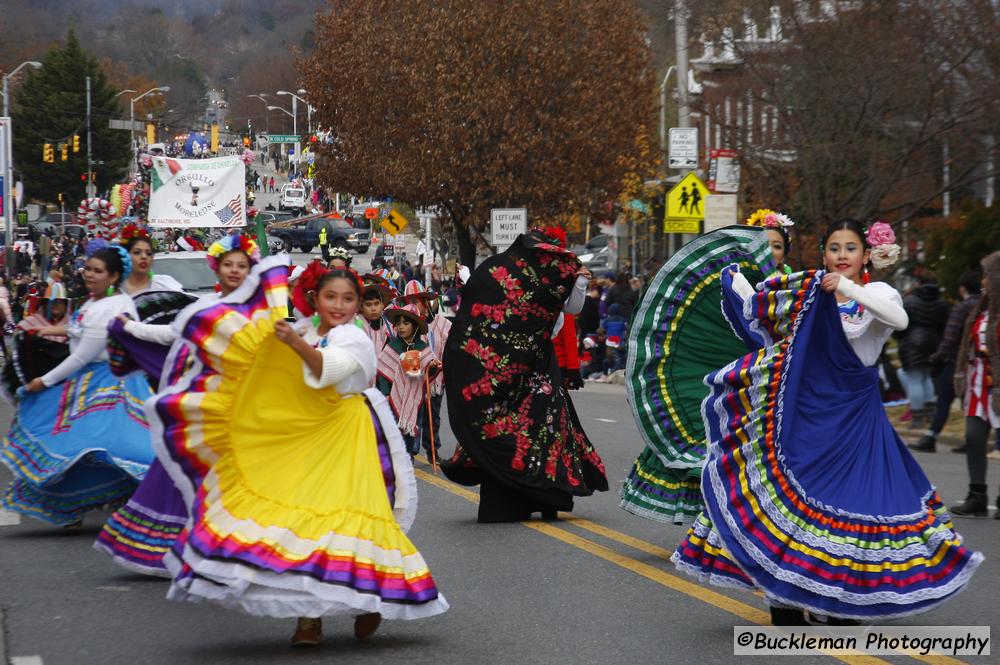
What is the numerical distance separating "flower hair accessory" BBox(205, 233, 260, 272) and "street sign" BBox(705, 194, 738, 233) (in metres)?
14.0

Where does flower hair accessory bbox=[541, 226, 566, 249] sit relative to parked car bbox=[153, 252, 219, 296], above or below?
above

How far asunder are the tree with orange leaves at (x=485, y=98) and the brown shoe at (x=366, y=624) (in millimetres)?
30989

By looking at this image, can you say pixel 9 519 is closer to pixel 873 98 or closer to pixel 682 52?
pixel 873 98

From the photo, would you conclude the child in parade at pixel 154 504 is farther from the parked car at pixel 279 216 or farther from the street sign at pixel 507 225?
the parked car at pixel 279 216

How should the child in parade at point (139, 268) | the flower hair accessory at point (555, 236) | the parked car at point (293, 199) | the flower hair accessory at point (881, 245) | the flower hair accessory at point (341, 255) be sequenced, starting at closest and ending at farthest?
the flower hair accessory at point (881, 245)
the child in parade at point (139, 268)
the flower hair accessory at point (555, 236)
the flower hair accessory at point (341, 255)
the parked car at point (293, 199)

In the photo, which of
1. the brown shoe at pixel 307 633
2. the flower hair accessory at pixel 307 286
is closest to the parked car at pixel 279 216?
the flower hair accessory at pixel 307 286

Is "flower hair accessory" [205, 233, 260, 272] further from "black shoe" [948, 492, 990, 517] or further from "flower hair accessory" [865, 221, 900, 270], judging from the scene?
"black shoe" [948, 492, 990, 517]

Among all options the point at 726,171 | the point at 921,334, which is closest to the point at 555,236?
the point at 921,334

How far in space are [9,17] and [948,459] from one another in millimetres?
123746

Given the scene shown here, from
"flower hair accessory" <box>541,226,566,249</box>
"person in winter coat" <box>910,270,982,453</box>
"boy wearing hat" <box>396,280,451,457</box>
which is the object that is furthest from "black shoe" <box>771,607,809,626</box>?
"boy wearing hat" <box>396,280,451,457</box>

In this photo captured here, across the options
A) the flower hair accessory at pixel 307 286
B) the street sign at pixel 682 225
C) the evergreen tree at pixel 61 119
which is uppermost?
the evergreen tree at pixel 61 119

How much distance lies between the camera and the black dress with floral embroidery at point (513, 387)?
32.7 feet

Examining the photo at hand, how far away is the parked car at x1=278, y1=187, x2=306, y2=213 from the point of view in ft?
313

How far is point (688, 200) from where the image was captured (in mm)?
22391
